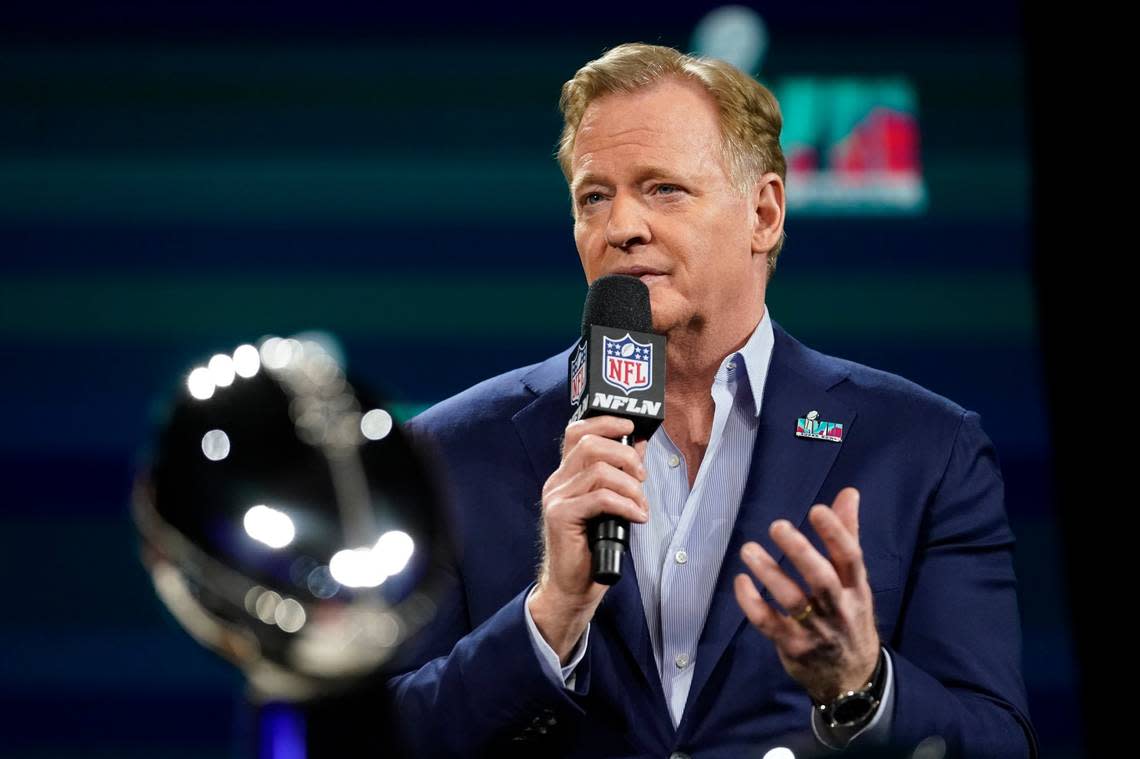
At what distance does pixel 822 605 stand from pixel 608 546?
26 cm

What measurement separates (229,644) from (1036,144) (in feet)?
8.39

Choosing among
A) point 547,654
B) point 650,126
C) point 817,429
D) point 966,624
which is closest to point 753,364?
point 817,429

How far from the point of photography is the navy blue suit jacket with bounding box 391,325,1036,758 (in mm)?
1824

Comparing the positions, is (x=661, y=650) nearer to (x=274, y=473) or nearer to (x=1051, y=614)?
(x=274, y=473)

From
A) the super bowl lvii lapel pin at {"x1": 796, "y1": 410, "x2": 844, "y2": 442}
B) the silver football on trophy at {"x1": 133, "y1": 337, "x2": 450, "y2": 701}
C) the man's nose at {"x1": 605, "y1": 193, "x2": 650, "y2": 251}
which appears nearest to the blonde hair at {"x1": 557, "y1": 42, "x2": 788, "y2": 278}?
the man's nose at {"x1": 605, "y1": 193, "x2": 650, "y2": 251}

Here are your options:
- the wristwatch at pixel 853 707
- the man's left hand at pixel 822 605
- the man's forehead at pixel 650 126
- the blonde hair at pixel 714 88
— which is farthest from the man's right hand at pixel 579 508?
the blonde hair at pixel 714 88

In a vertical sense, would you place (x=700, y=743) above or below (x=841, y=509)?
below

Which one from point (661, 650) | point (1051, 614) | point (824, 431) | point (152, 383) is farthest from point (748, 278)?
point (152, 383)

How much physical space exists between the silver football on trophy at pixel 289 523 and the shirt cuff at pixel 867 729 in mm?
784

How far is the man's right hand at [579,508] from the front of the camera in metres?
1.58

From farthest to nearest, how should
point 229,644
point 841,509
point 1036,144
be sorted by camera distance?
point 1036,144 < point 841,509 < point 229,644

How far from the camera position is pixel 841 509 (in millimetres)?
1607

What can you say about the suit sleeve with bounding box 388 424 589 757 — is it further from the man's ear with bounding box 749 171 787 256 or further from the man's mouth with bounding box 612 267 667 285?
the man's ear with bounding box 749 171 787 256

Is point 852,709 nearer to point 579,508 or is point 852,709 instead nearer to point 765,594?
point 765,594
